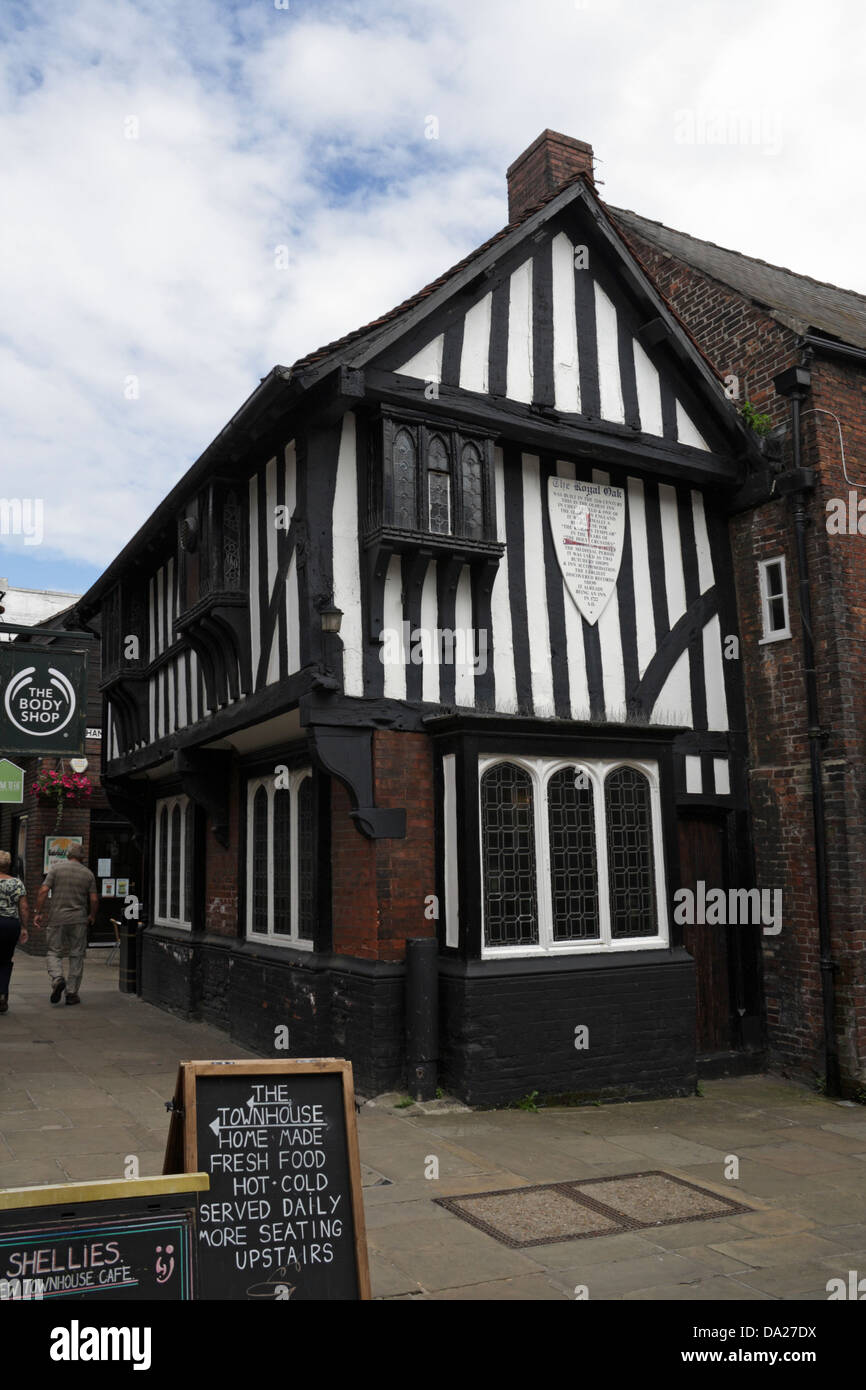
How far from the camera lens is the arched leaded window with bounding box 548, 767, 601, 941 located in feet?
28.0

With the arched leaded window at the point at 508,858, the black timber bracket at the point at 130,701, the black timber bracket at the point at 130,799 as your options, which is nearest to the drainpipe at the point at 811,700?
the arched leaded window at the point at 508,858

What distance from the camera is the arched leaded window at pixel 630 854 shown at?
28.8 feet

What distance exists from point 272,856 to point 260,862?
49cm

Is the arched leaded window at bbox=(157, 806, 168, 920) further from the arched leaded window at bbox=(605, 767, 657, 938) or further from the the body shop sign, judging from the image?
the arched leaded window at bbox=(605, 767, 657, 938)

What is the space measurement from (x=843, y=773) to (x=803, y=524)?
224cm

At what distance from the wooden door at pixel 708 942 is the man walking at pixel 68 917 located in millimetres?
7518

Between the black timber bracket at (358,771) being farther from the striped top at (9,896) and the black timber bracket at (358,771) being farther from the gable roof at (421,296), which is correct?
the striped top at (9,896)

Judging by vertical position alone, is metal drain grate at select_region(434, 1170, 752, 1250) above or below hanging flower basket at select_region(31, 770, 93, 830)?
below

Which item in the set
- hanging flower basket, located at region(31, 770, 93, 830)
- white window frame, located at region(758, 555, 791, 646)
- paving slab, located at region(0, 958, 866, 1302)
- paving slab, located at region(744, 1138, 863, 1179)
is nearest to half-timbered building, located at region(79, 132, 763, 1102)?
white window frame, located at region(758, 555, 791, 646)

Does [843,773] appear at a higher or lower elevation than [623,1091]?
higher

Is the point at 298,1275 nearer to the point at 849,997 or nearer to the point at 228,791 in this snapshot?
the point at 849,997

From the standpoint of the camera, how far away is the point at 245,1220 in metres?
3.82

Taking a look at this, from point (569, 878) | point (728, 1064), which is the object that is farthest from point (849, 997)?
point (569, 878)

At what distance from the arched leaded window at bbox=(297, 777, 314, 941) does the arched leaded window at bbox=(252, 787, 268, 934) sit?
92cm
